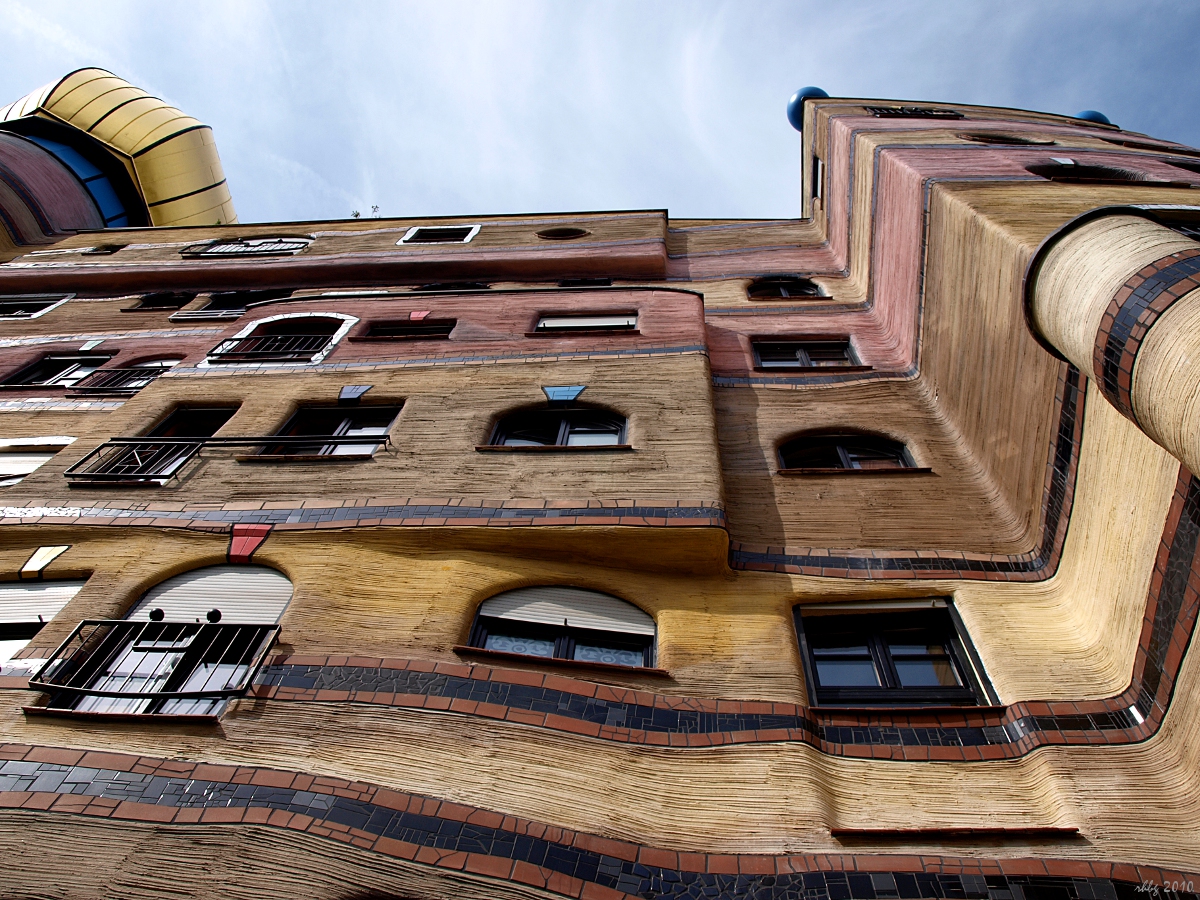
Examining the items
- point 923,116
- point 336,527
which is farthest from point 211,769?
point 923,116

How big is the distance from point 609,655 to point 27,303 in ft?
56.4

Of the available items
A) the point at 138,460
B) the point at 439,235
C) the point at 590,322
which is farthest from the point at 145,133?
the point at 138,460

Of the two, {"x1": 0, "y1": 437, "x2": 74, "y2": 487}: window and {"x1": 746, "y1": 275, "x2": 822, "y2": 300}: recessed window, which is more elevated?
{"x1": 746, "y1": 275, "x2": 822, "y2": 300}: recessed window

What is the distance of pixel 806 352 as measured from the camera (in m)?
12.6

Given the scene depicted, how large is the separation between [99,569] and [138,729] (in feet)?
6.86

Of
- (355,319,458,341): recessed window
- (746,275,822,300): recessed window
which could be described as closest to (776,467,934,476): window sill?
(355,319,458,341): recessed window

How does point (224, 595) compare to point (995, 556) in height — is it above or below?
above

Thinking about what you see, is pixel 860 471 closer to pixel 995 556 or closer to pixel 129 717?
pixel 995 556

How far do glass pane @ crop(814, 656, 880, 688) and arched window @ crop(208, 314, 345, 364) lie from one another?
735 centimetres

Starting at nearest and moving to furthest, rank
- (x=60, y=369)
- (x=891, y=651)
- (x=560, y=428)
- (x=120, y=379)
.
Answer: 1. (x=891, y=651)
2. (x=560, y=428)
3. (x=120, y=379)
4. (x=60, y=369)

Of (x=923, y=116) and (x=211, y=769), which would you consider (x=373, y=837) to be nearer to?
(x=211, y=769)

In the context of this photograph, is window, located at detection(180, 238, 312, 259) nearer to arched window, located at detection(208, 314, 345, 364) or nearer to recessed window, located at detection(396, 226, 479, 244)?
recessed window, located at detection(396, 226, 479, 244)

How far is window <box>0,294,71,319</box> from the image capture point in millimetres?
16516

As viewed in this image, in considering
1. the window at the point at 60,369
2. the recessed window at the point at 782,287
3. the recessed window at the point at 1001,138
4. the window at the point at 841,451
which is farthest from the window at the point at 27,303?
the recessed window at the point at 1001,138
